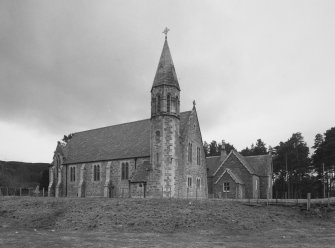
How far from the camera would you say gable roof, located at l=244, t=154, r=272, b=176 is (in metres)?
60.7

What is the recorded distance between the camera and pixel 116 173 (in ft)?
162

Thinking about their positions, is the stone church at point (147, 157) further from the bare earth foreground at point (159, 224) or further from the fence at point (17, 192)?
the bare earth foreground at point (159, 224)

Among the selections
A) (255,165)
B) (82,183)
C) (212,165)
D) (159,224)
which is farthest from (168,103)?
(255,165)

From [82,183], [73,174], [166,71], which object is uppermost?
[166,71]

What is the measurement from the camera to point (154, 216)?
30438mm

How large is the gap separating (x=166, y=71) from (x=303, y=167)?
4839 centimetres

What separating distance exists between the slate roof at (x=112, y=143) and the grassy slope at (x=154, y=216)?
13366 mm

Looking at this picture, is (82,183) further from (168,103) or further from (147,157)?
(168,103)

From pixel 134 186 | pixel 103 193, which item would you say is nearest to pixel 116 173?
pixel 103 193

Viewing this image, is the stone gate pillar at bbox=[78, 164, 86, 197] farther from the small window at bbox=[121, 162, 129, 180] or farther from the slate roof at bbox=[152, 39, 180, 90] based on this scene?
the slate roof at bbox=[152, 39, 180, 90]

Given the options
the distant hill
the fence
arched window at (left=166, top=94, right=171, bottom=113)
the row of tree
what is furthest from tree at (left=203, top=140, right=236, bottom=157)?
arched window at (left=166, top=94, right=171, bottom=113)

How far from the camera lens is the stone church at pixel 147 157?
42344 millimetres

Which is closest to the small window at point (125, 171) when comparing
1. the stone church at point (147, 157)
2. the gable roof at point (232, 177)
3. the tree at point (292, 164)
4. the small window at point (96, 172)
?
the stone church at point (147, 157)

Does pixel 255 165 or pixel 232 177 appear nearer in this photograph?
pixel 232 177
